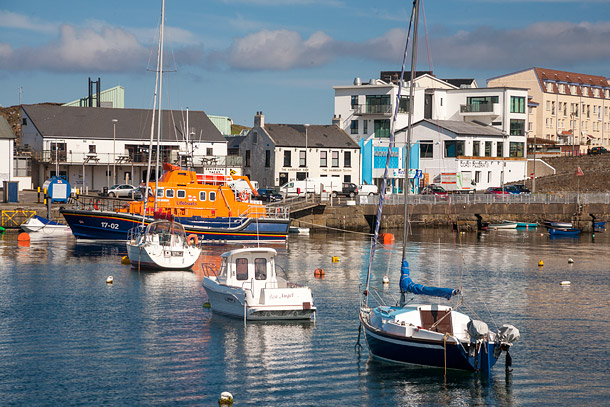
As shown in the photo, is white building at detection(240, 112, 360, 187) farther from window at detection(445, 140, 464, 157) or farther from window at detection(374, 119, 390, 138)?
window at detection(445, 140, 464, 157)

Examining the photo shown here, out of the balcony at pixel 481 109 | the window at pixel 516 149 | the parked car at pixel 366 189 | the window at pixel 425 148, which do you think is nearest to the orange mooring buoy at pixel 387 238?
the parked car at pixel 366 189

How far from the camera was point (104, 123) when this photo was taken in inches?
3600

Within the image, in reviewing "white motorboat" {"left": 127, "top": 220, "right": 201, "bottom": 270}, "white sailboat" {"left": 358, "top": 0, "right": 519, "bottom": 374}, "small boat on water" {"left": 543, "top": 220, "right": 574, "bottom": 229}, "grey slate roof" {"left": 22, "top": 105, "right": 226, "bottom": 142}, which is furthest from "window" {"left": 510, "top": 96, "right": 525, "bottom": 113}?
"white sailboat" {"left": 358, "top": 0, "right": 519, "bottom": 374}

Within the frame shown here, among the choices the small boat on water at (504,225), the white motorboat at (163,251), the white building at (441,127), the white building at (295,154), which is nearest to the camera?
the white motorboat at (163,251)

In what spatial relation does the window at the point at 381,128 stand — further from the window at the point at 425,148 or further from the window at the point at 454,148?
the window at the point at 454,148

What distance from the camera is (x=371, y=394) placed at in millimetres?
22812

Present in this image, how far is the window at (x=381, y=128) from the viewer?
100m

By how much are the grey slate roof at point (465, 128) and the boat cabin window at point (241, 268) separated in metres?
65.8

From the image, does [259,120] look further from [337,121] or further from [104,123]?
[104,123]

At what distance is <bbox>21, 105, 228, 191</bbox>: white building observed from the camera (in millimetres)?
86938

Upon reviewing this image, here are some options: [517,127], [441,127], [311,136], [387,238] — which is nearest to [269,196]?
[387,238]

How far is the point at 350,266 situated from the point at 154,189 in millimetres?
16756

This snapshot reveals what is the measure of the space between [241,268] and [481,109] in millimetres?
78836

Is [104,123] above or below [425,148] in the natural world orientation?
above
